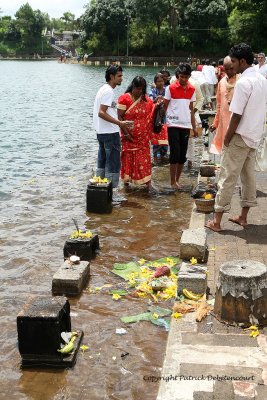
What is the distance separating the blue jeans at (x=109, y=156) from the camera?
8523 millimetres

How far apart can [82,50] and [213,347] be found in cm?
9757

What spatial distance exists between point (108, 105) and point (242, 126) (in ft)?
8.58

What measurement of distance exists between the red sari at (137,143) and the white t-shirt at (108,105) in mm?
286

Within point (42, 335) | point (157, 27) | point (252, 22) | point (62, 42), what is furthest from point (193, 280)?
point (62, 42)

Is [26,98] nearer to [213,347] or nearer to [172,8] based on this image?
[213,347]

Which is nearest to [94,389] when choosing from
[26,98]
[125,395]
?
[125,395]

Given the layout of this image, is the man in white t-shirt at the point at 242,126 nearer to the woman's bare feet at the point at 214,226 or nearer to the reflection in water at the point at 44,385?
the woman's bare feet at the point at 214,226

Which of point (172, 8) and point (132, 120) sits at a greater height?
point (172, 8)

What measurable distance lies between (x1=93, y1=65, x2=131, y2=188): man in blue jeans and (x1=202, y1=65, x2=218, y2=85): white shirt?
11.1m

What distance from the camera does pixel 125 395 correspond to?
13.3ft

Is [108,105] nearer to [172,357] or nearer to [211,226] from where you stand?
[211,226]

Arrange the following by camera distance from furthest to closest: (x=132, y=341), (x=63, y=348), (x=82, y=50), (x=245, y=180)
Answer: (x=82, y=50), (x=245, y=180), (x=132, y=341), (x=63, y=348)

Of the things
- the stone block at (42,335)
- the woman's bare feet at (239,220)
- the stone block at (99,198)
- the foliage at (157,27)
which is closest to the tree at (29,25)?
the foliage at (157,27)

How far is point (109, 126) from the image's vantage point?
844 centimetres
